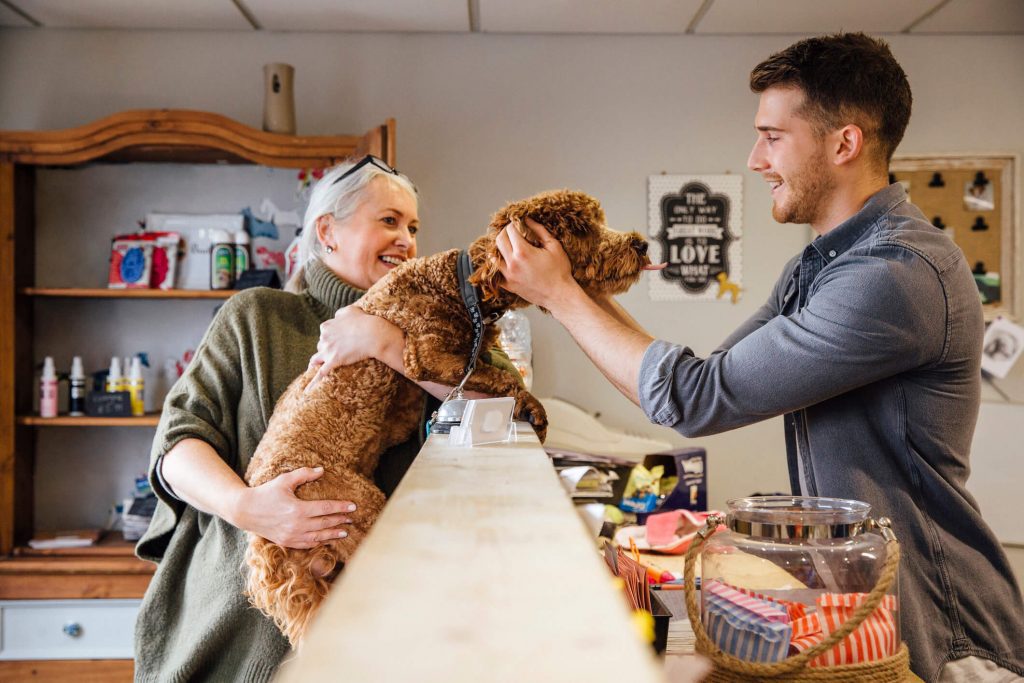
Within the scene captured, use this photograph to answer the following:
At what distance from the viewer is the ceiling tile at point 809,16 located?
3.31 metres

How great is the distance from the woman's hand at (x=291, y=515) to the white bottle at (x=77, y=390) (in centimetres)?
241

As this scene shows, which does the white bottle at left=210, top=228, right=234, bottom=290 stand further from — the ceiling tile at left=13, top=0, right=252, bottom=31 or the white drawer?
the white drawer

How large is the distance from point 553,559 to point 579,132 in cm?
341

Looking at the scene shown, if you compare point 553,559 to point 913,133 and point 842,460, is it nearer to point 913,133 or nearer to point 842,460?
point 842,460

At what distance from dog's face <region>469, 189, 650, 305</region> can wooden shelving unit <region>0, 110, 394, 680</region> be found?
1.72 metres

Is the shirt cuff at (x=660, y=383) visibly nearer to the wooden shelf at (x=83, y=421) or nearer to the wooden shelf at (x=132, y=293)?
the wooden shelf at (x=132, y=293)

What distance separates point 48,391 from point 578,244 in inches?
107

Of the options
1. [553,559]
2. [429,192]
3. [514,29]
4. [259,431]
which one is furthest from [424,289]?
[514,29]

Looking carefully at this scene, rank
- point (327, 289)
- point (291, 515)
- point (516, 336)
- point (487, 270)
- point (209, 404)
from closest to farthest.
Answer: point (291, 515) < point (487, 270) < point (209, 404) < point (327, 289) < point (516, 336)

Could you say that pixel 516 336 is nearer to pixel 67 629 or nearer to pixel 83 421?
pixel 83 421

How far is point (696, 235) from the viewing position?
12.1 ft

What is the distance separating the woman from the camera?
4.41 ft

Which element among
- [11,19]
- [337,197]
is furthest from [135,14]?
[337,197]

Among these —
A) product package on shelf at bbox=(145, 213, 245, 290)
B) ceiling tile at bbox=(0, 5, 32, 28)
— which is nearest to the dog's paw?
product package on shelf at bbox=(145, 213, 245, 290)
